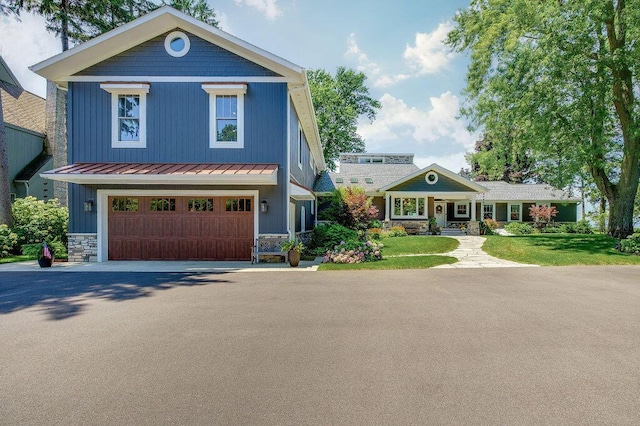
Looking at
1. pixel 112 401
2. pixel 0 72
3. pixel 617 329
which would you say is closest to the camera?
pixel 112 401

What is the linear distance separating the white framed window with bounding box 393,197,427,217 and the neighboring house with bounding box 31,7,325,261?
531 inches

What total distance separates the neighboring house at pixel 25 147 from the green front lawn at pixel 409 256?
19.7 m

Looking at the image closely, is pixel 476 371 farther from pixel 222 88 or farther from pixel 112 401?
pixel 222 88

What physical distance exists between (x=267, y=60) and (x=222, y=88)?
1804mm

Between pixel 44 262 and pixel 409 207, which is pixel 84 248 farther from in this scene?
pixel 409 207

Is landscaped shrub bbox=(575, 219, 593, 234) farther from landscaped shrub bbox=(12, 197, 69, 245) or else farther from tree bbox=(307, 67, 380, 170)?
landscaped shrub bbox=(12, 197, 69, 245)

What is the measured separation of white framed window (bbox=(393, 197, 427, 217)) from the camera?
24.1m

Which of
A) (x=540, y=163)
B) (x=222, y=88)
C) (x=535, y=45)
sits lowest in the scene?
(x=540, y=163)

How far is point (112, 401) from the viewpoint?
122 inches

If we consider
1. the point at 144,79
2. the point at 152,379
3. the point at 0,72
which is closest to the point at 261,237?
the point at 144,79

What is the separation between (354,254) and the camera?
38.4 feet

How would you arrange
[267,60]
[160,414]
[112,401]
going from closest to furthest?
1. [160,414]
2. [112,401]
3. [267,60]

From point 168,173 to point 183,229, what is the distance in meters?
2.29

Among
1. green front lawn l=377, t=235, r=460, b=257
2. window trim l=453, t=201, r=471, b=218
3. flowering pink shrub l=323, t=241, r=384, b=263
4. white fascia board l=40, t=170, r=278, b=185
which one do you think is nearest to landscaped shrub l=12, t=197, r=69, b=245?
white fascia board l=40, t=170, r=278, b=185
